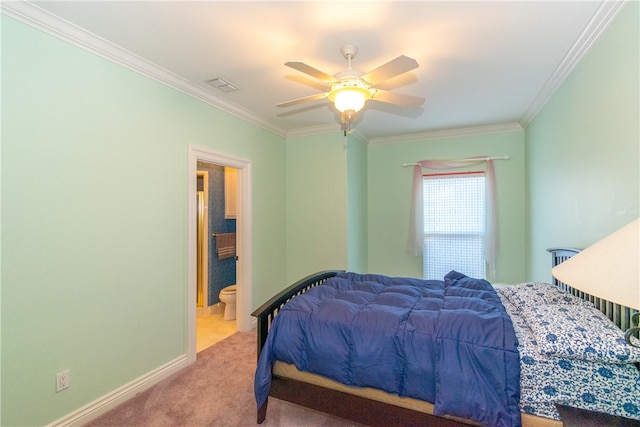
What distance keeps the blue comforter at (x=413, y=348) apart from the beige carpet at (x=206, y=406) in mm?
290

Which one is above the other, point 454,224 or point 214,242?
point 454,224

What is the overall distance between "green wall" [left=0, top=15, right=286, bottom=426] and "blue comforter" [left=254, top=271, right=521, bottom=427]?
1.15 m

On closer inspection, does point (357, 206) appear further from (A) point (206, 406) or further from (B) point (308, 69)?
(A) point (206, 406)

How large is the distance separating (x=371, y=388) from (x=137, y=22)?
269 centimetres

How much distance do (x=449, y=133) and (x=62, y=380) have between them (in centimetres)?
481

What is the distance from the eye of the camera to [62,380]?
1.87m

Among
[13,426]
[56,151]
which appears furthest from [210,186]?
[13,426]

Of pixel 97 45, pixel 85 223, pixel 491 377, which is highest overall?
pixel 97 45

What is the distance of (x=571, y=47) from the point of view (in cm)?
215

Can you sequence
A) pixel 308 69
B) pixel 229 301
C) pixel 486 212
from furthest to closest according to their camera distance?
pixel 486 212
pixel 229 301
pixel 308 69

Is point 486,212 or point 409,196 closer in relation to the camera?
point 486,212

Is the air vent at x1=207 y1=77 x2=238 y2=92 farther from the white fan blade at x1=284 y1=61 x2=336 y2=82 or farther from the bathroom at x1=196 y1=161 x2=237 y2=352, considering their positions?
the bathroom at x1=196 y1=161 x2=237 y2=352

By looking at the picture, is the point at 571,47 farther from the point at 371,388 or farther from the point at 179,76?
the point at 179,76

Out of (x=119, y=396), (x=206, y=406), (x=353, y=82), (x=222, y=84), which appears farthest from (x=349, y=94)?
(x=119, y=396)
